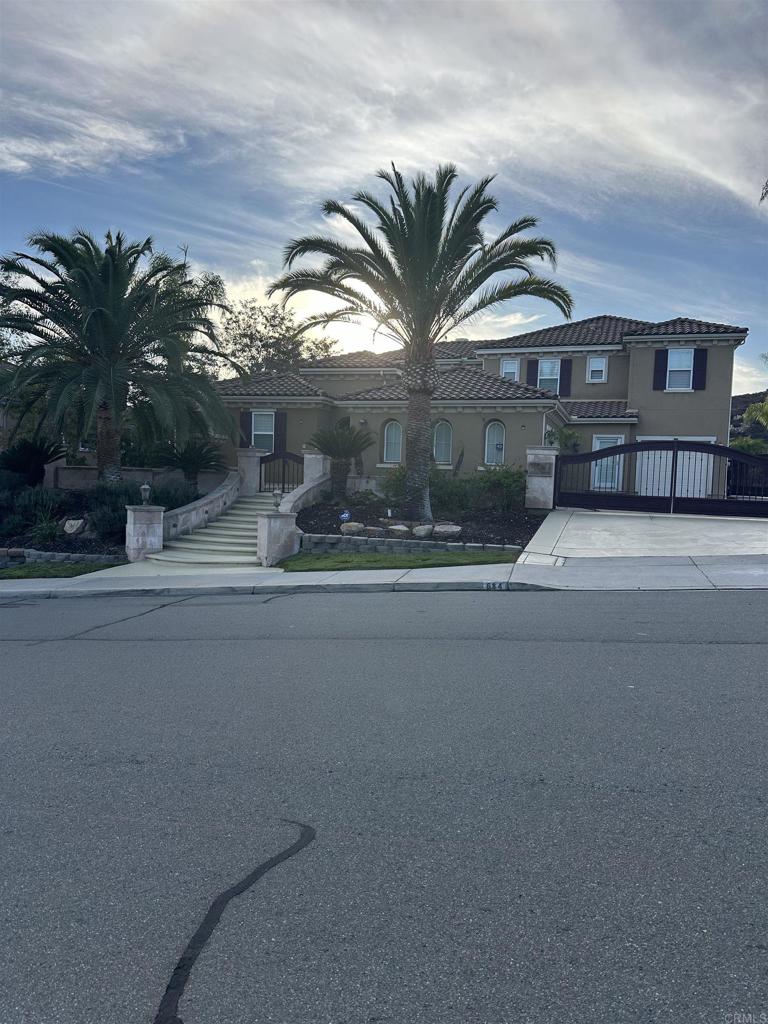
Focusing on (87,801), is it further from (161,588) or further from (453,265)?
(453,265)

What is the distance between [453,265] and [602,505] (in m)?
8.05

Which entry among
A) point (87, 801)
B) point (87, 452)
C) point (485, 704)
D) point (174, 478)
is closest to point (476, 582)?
point (485, 704)

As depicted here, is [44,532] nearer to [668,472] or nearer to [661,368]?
[668,472]

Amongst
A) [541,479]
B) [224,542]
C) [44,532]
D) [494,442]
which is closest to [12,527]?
[44,532]

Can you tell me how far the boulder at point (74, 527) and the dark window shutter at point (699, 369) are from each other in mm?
23368

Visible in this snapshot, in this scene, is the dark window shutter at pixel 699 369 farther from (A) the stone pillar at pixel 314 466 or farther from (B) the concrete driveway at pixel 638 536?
(A) the stone pillar at pixel 314 466

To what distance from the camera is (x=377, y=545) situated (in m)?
20.1

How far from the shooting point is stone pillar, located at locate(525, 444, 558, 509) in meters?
24.1

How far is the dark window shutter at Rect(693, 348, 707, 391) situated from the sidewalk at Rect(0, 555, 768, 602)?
18.4m

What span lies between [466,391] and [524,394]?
218 centimetres

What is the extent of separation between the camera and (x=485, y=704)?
6898mm

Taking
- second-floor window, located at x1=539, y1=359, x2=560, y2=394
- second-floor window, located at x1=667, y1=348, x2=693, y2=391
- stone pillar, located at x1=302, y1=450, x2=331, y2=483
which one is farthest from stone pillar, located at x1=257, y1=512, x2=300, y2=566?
second-floor window, located at x1=667, y1=348, x2=693, y2=391

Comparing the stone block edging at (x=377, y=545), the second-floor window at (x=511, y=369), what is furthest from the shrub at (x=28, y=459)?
the second-floor window at (x=511, y=369)

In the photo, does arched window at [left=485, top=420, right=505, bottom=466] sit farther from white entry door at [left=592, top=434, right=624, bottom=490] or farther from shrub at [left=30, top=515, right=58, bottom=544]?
shrub at [left=30, top=515, right=58, bottom=544]
